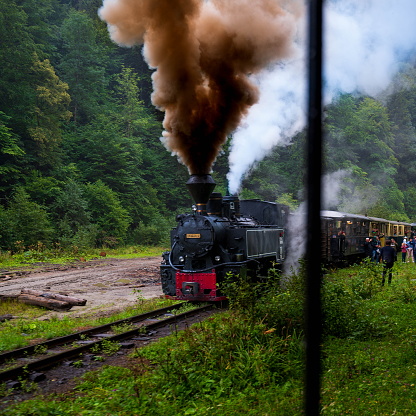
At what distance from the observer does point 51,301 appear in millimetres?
11328

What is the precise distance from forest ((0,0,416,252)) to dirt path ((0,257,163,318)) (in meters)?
5.34

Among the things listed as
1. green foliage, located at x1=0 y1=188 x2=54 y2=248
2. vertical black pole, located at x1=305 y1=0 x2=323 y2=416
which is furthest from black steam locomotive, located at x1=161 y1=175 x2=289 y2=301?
green foliage, located at x1=0 y1=188 x2=54 y2=248

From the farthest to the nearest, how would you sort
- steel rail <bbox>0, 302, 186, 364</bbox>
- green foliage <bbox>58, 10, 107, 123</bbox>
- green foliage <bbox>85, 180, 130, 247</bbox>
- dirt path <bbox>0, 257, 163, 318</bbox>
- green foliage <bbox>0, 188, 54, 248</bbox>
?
green foliage <bbox>58, 10, 107, 123</bbox>, green foliage <bbox>85, 180, 130, 247</bbox>, green foliage <bbox>0, 188, 54, 248</bbox>, dirt path <bbox>0, 257, 163, 318</bbox>, steel rail <bbox>0, 302, 186, 364</bbox>

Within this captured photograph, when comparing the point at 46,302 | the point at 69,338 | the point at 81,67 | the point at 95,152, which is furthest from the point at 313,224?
the point at 81,67

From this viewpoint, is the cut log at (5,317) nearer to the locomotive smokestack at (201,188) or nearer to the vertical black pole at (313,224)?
the locomotive smokestack at (201,188)

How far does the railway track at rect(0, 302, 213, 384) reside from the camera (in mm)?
6328

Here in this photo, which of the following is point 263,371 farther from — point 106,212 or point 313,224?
point 106,212

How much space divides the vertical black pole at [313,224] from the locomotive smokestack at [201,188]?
29.9 feet

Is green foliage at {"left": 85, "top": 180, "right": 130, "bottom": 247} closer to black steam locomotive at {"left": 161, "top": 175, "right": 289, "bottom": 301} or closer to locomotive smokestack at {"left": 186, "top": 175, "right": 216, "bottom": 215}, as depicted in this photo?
black steam locomotive at {"left": 161, "top": 175, "right": 289, "bottom": 301}

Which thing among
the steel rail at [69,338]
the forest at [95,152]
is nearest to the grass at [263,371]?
the steel rail at [69,338]

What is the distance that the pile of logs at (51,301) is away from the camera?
37.0ft

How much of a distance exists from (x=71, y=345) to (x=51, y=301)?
3915 mm

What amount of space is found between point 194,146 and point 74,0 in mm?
43907

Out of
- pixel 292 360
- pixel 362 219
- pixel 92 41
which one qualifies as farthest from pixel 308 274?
pixel 92 41
